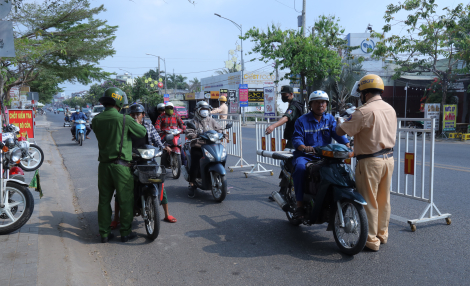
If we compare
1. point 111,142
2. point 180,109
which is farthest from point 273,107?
point 180,109

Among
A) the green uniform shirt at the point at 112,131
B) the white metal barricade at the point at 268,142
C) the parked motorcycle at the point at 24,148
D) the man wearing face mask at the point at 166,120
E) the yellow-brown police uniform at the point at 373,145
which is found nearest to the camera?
the yellow-brown police uniform at the point at 373,145

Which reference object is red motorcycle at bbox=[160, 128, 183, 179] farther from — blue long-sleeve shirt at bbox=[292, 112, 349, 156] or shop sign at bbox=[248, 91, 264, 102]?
shop sign at bbox=[248, 91, 264, 102]

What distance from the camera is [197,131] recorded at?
7.59 metres

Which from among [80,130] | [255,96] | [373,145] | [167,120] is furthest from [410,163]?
[255,96]

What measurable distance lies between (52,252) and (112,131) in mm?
1474

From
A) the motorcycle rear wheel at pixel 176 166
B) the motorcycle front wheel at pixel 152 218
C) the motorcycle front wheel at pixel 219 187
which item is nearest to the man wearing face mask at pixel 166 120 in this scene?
the motorcycle rear wheel at pixel 176 166

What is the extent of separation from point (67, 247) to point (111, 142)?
4.27 feet

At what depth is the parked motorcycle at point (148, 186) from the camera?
15.5 feet

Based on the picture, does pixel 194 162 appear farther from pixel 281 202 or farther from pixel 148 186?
pixel 281 202

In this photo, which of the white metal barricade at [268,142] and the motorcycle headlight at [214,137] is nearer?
the motorcycle headlight at [214,137]

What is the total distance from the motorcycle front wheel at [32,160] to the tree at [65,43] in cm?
460

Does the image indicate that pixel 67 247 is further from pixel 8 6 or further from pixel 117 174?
pixel 8 6

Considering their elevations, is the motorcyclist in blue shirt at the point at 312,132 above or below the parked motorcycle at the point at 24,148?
above

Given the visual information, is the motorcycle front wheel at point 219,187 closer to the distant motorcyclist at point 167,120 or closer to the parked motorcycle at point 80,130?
the distant motorcyclist at point 167,120
